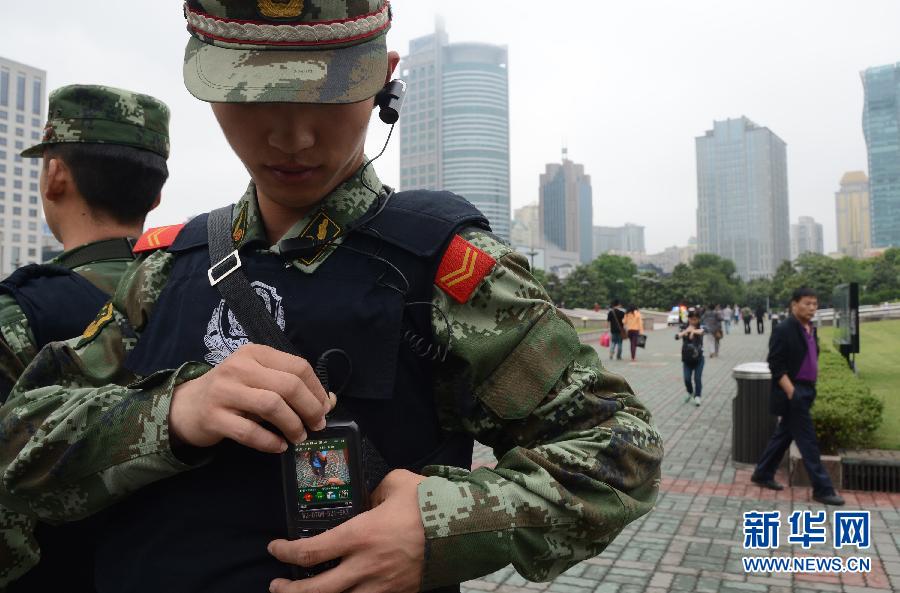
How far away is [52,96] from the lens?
2.07 m

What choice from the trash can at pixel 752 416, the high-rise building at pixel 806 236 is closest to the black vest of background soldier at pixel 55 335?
the trash can at pixel 752 416

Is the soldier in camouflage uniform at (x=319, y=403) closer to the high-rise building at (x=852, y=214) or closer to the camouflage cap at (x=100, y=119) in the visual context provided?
the camouflage cap at (x=100, y=119)

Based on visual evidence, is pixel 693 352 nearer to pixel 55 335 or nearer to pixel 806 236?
pixel 55 335

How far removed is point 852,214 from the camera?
153 metres

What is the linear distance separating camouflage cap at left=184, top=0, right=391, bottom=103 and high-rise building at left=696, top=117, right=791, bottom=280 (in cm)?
15084

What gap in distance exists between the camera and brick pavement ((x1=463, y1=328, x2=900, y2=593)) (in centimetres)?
454

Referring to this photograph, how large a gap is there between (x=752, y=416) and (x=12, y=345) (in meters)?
7.73

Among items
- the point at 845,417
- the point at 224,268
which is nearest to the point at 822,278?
the point at 845,417

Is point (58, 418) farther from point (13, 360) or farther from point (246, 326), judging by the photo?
point (13, 360)

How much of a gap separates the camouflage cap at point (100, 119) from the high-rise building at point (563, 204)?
165m

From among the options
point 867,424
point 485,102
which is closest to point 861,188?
point 485,102

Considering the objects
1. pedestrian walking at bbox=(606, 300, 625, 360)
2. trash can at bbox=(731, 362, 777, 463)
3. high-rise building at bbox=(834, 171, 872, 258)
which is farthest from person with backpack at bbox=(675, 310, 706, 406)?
high-rise building at bbox=(834, 171, 872, 258)

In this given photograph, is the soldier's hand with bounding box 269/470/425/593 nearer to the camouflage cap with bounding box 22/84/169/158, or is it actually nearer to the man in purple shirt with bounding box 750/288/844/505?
the camouflage cap with bounding box 22/84/169/158

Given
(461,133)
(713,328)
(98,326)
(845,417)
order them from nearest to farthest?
(98,326), (845,417), (713,328), (461,133)
